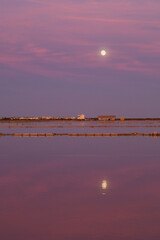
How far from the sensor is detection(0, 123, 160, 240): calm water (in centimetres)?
1320

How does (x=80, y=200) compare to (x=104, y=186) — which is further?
(x=104, y=186)

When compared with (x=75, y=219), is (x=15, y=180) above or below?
above

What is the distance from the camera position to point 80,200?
17375 mm

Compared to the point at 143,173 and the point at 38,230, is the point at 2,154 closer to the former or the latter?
the point at 143,173

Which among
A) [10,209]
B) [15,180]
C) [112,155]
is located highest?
[112,155]

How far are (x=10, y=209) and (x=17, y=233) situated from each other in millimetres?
2778

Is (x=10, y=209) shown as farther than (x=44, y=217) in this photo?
Yes

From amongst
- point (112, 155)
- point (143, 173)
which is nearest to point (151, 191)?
point (143, 173)

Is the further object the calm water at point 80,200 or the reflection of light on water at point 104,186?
the reflection of light on water at point 104,186

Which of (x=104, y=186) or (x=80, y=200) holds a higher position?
(x=104, y=186)

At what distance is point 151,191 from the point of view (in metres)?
19.2

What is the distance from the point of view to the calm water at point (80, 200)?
43.3 feet

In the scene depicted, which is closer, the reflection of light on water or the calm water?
the calm water

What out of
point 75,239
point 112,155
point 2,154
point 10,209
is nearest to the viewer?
point 75,239
